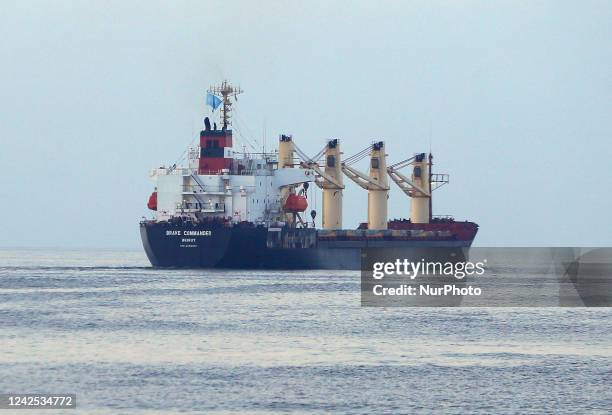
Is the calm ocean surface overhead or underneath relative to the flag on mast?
underneath

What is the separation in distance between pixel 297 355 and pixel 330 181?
209 feet

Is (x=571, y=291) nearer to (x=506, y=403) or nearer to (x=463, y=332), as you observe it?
(x=463, y=332)

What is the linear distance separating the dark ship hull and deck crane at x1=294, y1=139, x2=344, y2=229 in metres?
3.58

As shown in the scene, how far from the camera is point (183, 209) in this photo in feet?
279

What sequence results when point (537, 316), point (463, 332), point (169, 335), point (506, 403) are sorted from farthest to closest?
point (537, 316) < point (463, 332) < point (169, 335) < point (506, 403)

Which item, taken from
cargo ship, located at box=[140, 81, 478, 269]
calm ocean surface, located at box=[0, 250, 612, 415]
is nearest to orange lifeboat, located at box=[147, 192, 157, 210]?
cargo ship, located at box=[140, 81, 478, 269]

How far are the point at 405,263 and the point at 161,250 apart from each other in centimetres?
2366

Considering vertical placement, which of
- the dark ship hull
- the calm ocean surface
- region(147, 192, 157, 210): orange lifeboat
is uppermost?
region(147, 192, 157, 210): orange lifeboat

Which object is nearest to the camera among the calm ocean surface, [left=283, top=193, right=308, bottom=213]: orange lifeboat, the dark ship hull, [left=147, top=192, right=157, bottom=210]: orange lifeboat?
the calm ocean surface

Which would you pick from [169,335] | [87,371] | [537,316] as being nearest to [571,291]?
[537,316]

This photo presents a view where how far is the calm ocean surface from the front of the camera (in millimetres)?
30578

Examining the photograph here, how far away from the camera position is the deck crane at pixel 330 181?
101438 millimetres

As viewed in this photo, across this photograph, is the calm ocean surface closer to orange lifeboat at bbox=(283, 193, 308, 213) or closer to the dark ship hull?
the dark ship hull

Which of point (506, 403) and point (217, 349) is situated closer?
point (506, 403)
